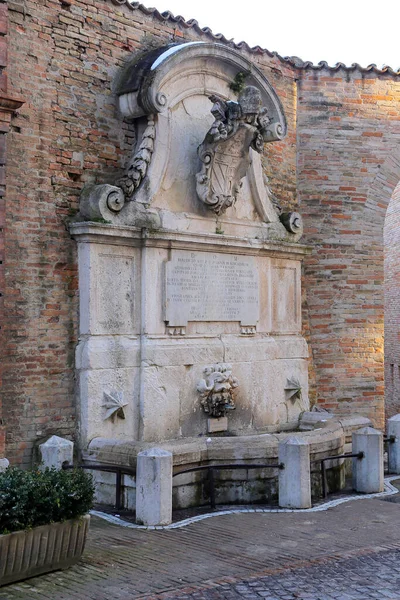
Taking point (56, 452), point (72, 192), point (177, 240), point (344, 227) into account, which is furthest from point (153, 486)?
point (344, 227)

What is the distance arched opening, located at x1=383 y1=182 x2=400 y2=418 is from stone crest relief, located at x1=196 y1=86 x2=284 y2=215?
10.4 metres

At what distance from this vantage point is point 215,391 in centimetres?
996

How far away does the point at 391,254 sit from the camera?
20344 mm

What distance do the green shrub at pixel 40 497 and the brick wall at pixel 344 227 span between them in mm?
6699

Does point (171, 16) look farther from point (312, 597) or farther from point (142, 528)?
point (312, 597)

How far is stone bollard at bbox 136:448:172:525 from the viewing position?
302 inches

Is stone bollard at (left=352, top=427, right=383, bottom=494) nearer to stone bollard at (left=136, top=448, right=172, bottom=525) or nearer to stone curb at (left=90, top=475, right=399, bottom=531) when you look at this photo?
stone curb at (left=90, top=475, right=399, bottom=531)

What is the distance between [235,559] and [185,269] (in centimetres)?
406

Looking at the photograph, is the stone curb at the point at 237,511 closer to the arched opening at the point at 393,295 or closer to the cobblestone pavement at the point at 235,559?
the cobblestone pavement at the point at 235,559

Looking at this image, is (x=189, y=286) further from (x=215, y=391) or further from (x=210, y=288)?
(x=215, y=391)

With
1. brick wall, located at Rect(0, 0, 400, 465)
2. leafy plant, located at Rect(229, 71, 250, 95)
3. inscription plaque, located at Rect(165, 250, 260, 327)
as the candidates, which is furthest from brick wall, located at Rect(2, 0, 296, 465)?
leafy plant, located at Rect(229, 71, 250, 95)

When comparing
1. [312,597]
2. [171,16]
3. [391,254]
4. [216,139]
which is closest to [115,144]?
[216,139]

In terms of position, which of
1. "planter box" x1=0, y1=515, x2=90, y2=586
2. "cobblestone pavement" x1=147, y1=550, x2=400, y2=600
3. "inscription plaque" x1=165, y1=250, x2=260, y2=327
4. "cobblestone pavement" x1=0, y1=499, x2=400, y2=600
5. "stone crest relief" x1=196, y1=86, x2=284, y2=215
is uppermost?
"stone crest relief" x1=196, y1=86, x2=284, y2=215

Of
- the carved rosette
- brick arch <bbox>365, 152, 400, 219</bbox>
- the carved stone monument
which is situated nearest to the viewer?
the carved stone monument
